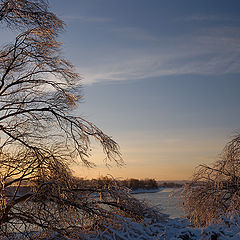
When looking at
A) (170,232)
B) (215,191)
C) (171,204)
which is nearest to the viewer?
(170,232)

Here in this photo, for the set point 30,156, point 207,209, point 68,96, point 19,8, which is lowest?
point 207,209

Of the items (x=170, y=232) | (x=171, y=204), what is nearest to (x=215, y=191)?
(x=170, y=232)

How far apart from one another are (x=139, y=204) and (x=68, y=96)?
13.2 feet

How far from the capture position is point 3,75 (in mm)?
9047

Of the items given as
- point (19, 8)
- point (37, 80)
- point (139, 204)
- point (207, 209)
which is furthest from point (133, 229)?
point (19, 8)

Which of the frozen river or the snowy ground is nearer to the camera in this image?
the snowy ground

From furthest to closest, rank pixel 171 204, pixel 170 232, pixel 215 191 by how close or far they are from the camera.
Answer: pixel 171 204
pixel 215 191
pixel 170 232

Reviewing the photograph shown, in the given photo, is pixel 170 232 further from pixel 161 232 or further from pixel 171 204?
pixel 171 204

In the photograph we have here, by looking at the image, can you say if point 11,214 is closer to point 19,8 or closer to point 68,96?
point 68,96

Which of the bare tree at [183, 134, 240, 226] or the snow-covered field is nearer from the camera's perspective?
the snow-covered field

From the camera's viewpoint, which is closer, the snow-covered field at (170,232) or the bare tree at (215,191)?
the snow-covered field at (170,232)

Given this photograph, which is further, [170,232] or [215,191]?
[215,191]

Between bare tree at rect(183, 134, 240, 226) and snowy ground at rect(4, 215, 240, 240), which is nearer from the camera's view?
snowy ground at rect(4, 215, 240, 240)

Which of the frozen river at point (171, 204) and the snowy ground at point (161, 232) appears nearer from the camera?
the snowy ground at point (161, 232)
